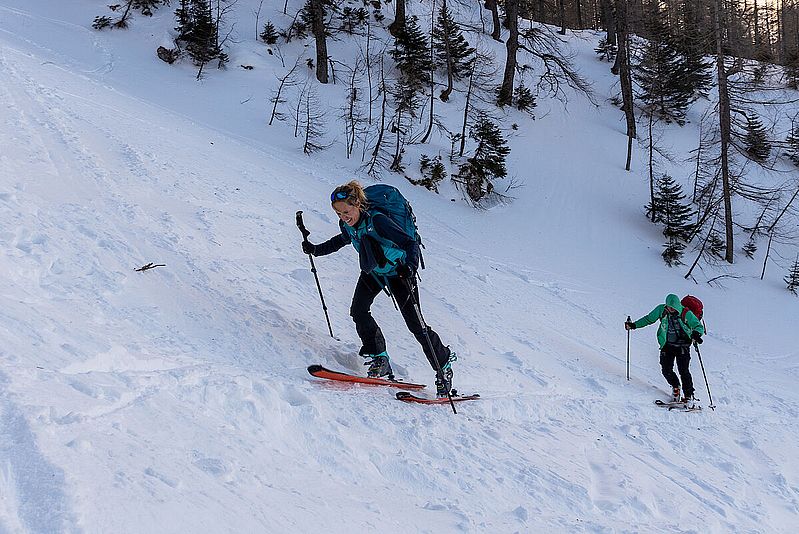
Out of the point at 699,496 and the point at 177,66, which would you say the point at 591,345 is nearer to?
the point at 699,496

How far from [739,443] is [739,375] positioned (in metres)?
4.79

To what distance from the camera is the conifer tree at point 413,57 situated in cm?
2362

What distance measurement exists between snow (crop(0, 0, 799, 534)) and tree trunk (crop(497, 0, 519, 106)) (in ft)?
42.3

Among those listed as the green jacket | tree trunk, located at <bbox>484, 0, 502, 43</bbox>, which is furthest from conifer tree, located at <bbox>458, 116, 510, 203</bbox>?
tree trunk, located at <bbox>484, 0, 502, 43</bbox>

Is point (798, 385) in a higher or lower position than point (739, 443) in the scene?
lower

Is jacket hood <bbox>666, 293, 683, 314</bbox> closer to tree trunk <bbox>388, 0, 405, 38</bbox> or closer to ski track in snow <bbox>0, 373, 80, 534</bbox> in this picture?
ski track in snow <bbox>0, 373, 80, 534</bbox>

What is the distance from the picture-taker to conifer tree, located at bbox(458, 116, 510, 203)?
18656mm

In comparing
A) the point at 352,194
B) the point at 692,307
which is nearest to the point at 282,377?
the point at 352,194

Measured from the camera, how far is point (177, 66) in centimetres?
2294

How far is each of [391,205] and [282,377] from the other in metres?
1.71

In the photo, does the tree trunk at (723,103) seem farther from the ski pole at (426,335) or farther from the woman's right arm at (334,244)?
the woman's right arm at (334,244)

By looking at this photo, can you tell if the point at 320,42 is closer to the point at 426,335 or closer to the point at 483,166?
the point at 483,166

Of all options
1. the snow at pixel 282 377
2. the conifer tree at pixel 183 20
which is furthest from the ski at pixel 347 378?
the conifer tree at pixel 183 20

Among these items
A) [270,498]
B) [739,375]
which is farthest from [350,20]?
[270,498]
